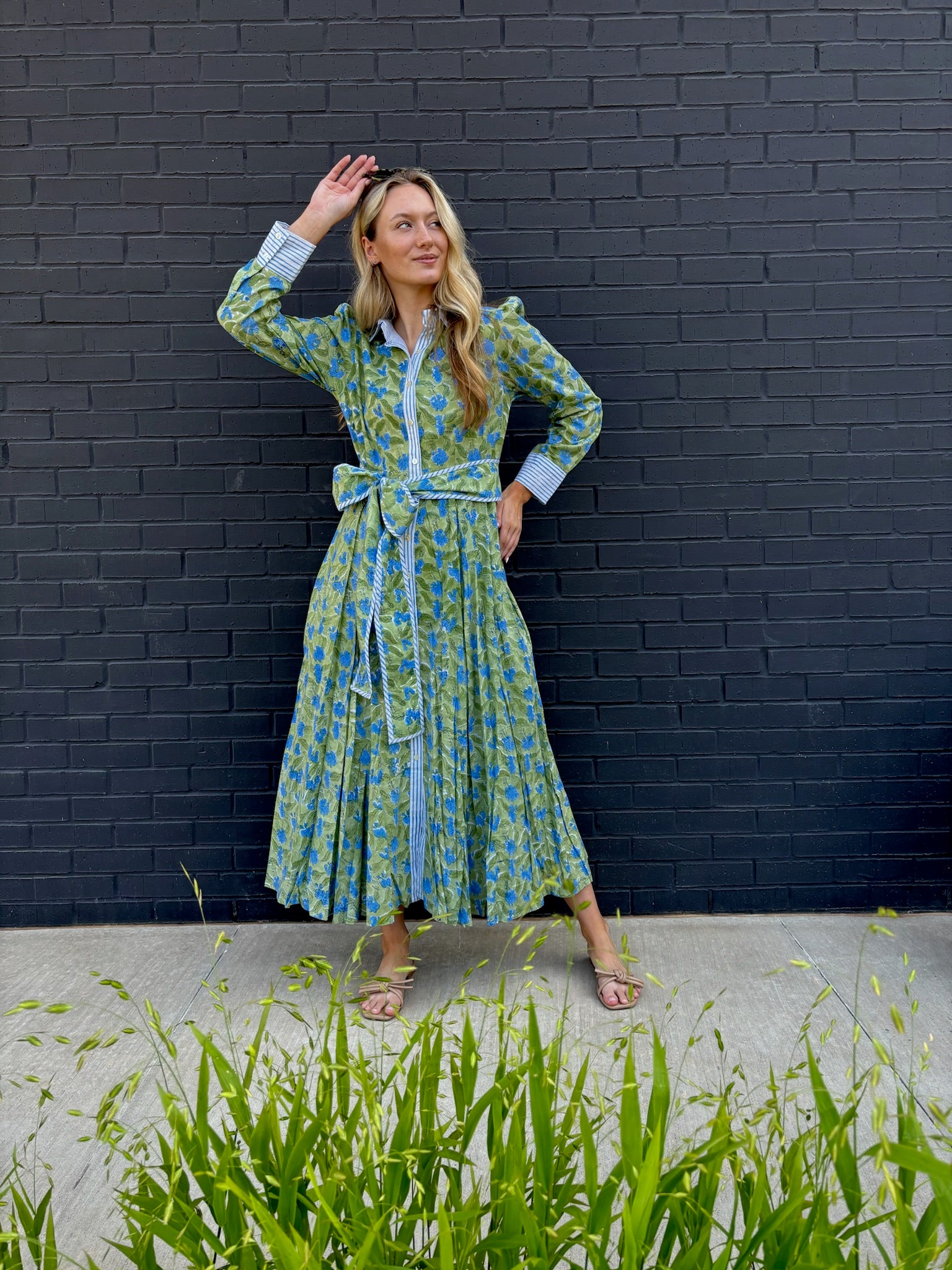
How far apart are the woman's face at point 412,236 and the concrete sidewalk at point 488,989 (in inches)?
62.9

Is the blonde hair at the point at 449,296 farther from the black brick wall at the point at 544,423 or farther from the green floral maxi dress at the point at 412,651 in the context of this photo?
the black brick wall at the point at 544,423

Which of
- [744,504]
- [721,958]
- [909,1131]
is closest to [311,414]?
[744,504]

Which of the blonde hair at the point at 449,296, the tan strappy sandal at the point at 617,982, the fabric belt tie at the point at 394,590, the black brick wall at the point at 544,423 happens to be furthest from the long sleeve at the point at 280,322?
the tan strappy sandal at the point at 617,982

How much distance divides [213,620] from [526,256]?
142 cm

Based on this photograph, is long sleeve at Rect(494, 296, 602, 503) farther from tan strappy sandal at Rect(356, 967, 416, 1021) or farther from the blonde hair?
tan strappy sandal at Rect(356, 967, 416, 1021)

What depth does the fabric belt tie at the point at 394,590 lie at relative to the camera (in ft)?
9.66

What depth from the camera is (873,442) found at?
3.48 m

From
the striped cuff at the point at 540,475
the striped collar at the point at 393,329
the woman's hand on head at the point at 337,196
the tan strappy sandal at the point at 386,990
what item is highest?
the woman's hand on head at the point at 337,196

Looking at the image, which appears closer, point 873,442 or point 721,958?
point 721,958

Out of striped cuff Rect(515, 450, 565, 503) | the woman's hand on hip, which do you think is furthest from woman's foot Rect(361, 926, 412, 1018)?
striped cuff Rect(515, 450, 565, 503)

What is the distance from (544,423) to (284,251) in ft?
3.07

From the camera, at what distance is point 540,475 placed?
10.3 ft

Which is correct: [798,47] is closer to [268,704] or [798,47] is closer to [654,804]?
[654,804]

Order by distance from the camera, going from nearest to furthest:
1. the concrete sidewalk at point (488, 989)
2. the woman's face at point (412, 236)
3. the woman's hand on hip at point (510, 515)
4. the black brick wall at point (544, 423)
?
the concrete sidewalk at point (488, 989) → the woman's face at point (412, 236) → the woman's hand on hip at point (510, 515) → the black brick wall at point (544, 423)
